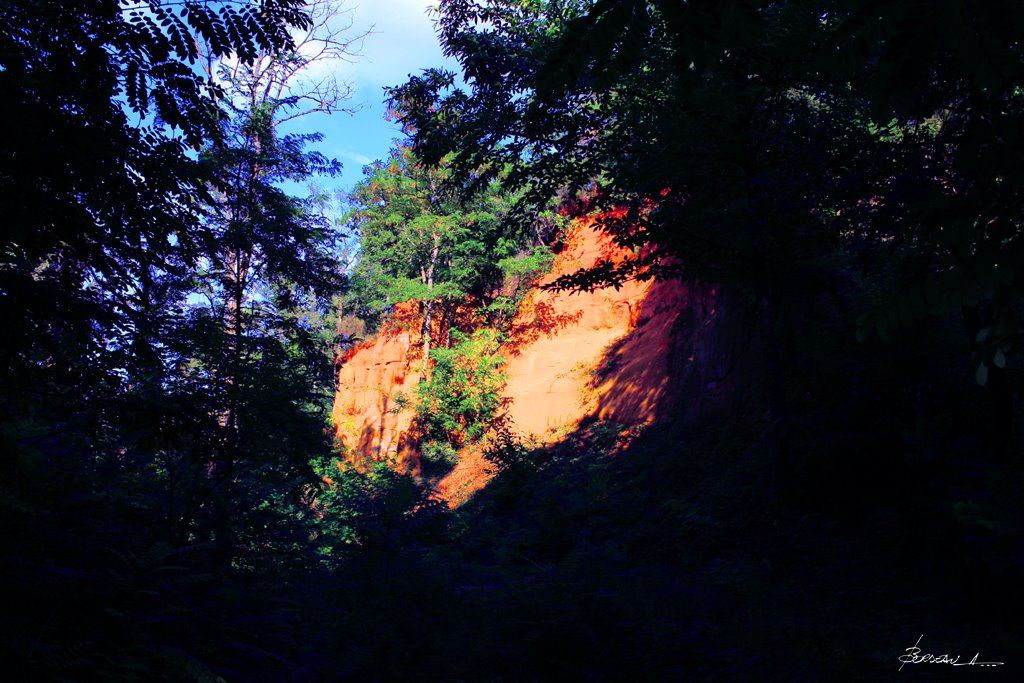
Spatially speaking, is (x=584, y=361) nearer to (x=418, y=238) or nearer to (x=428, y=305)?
(x=428, y=305)

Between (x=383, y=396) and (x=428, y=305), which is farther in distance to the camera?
(x=383, y=396)

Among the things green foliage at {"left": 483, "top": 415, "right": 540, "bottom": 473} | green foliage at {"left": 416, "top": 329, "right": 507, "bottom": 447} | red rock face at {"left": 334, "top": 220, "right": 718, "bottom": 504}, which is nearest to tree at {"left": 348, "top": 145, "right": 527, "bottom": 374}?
green foliage at {"left": 416, "top": 329, "right": 507, "bottom": 447}

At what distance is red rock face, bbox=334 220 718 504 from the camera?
16.9 metres

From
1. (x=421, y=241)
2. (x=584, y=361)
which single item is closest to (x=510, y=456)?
(x=584, y=361)

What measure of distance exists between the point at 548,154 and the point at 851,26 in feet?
25.1

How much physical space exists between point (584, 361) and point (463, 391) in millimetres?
6089

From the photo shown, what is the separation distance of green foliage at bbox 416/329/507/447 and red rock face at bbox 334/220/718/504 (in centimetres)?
81

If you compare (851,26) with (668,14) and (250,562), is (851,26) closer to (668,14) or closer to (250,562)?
(668,14)
